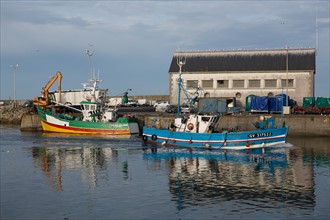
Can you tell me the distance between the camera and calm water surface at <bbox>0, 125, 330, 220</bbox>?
2042 cm

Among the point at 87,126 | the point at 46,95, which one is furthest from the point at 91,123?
the point at 46,95

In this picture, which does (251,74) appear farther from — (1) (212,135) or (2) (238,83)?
(1) (212,135)

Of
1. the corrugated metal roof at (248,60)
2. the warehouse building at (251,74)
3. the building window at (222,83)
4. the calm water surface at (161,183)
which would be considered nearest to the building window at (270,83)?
the warehouse building at (251,74)

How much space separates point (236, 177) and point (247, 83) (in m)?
41.6

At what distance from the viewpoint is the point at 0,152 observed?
38.9 m

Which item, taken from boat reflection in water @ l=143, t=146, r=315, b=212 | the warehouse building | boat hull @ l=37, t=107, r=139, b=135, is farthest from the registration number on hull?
the warehouse building

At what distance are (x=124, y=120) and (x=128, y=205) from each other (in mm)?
30813

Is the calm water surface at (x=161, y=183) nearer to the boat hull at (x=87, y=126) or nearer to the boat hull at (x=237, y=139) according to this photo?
the boat hull at (x=237, y=139)

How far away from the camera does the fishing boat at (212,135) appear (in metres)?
38.5

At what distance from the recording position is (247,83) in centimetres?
6819

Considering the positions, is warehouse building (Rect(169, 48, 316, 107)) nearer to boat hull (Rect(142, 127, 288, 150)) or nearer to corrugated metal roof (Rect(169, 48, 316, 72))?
corrugated metal roof (Rect(169, 48, 316, 72))

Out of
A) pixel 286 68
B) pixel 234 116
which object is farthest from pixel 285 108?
pixel 286 68

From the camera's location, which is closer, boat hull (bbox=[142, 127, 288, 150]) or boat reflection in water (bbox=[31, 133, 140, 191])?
boat reflection in water (bbox=[31, 133, 140, 191])

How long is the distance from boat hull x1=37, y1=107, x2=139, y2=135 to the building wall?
15835mm
